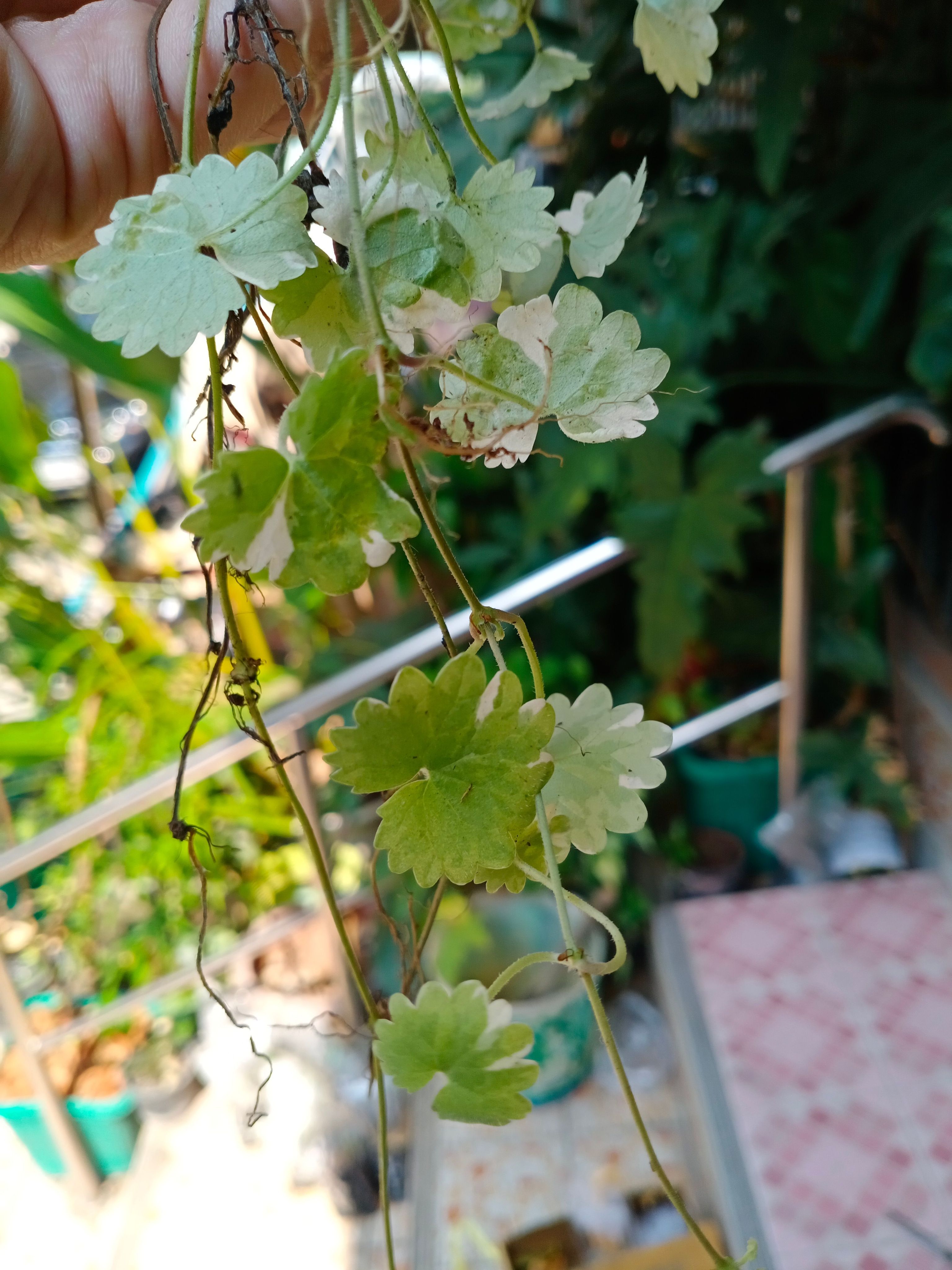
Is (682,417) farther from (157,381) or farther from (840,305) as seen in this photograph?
(157,381)

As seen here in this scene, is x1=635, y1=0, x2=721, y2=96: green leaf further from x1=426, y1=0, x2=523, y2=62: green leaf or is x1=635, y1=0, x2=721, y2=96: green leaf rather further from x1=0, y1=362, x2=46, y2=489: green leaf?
x1=0, y1=362, x2=46, y2=489: green leaf

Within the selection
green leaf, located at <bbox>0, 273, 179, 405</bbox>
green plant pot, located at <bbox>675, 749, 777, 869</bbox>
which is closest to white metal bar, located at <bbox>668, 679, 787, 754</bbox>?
green plant pot, located at <bbox>675, 749, 777, 869</bbox>

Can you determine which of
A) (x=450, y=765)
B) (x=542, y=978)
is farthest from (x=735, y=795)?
(x=450, y=765)

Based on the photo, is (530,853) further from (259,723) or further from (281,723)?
(281,723)

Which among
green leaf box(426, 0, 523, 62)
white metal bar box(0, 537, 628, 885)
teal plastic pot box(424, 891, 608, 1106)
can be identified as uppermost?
green leaf box(426, 0, 523, 62)

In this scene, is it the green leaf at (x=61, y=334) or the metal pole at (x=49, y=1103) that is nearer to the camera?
the green leaf at (x=61, y=334)

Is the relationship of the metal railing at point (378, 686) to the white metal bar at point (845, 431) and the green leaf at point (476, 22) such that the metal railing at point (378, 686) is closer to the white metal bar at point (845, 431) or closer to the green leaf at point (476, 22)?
the white metal bar at point (845, 431)

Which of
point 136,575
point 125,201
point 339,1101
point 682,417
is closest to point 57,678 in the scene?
point 136,575

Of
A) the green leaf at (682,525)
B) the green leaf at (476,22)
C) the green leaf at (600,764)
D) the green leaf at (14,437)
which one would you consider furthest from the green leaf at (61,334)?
the green leaf at (600,764)
